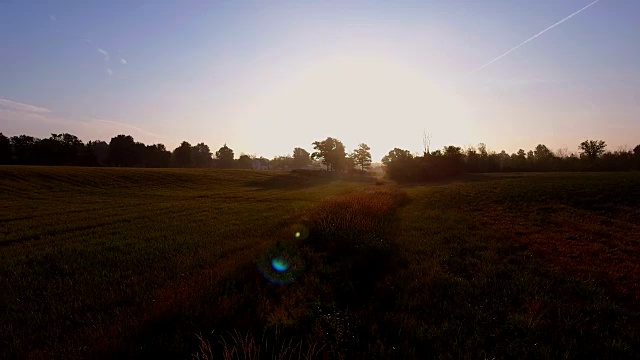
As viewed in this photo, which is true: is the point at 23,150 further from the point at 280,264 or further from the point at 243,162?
the point at 280,264

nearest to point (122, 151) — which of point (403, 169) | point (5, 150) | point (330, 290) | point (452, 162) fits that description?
point (5, 150)

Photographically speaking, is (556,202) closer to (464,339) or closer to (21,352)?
(464,339)

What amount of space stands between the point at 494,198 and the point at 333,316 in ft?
87.7

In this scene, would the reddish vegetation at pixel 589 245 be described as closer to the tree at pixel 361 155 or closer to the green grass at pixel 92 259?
the green grass at pixel 92 259

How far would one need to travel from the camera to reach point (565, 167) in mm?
79750

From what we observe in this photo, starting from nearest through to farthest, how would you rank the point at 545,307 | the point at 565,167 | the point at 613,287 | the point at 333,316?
the point at 333,316
the point at 545,307
the point at 613,287
the point at 565,167

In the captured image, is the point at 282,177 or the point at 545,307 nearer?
the point at 545,307

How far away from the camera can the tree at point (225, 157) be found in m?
169

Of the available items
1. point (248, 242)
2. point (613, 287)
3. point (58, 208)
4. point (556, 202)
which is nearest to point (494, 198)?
point (556, 202)

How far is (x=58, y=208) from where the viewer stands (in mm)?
26922

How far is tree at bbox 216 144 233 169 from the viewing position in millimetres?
169375

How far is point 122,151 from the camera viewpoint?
113938 mm

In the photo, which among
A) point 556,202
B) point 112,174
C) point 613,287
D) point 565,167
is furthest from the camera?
point 565,167

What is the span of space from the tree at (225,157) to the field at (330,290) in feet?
509
